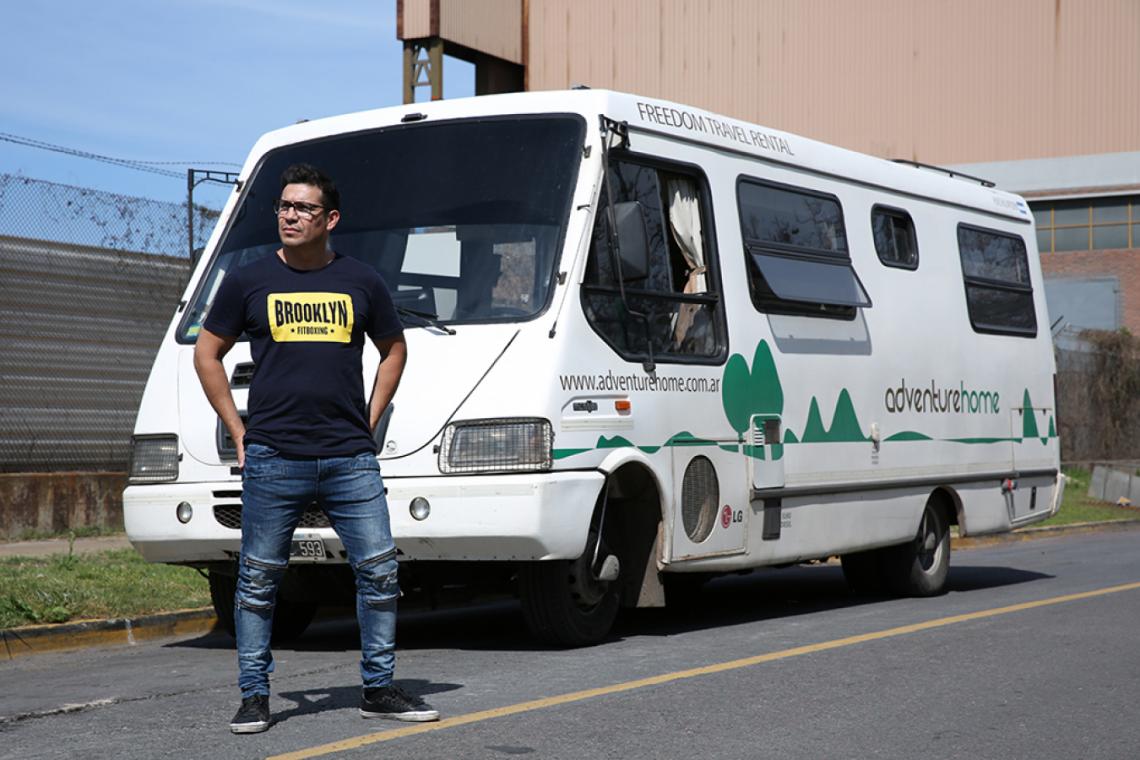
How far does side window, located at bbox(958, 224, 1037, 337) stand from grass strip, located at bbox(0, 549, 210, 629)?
614cm

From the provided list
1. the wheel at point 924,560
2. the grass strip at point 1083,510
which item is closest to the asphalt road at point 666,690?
the wheel at point 924,560

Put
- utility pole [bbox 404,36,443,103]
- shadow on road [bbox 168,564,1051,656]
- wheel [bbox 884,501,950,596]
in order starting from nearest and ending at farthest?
shadow on road [bbox 168,564,1051,656] → wheel [bbox 884,501,950,596] → utility pole [bbox 404,36,443,103]

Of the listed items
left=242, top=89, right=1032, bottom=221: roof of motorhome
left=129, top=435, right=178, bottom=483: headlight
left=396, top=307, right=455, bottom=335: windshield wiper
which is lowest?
left=129, top=435, right=178, bottom=483: headlight

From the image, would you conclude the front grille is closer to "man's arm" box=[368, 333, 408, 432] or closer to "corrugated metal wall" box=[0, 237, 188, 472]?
"man's arm" box=[368, 333, 408, 432]

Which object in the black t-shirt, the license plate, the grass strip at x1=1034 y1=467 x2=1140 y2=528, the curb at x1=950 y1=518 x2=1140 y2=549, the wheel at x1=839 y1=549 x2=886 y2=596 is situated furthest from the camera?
the grass strip at x1=1034 y1=467 x2=1140 y2=528

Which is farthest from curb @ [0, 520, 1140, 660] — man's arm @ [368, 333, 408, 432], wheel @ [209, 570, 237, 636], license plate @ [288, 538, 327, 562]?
man's arm @ [368, 333, 408, 432]

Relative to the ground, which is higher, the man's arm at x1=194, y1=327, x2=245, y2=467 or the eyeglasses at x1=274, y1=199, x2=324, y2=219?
the eyeglasses at x1=274, y1=199, x2=324, y2=219

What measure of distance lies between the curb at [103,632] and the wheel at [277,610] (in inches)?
10.4

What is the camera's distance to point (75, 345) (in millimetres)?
15109

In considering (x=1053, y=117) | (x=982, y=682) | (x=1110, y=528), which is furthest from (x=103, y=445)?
(x=1053, y=117)

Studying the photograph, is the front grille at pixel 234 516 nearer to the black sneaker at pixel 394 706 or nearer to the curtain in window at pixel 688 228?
the black sneaker at pixel 394 706

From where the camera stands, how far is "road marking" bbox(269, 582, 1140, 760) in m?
6.01

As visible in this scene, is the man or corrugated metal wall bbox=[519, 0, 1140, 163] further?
corrugated metal wall bbox=[519, 0, 1140, 163]

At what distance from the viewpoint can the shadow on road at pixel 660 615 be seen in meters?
9.35
